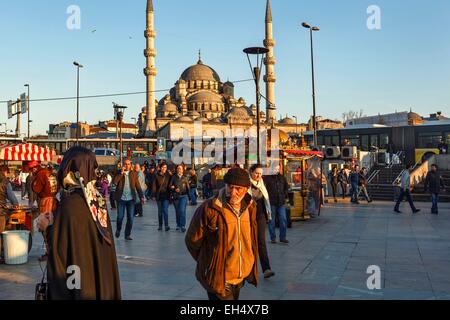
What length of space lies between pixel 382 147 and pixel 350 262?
24.6 m

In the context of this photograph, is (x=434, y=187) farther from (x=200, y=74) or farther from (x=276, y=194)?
(x=200, y=74)

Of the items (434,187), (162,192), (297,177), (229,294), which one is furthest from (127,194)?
(434,187)

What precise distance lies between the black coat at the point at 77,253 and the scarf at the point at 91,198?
29mm

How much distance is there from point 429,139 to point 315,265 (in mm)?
24234

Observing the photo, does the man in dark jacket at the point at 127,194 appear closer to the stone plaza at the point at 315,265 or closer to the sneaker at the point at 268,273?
the stone plaza at the point at 315,265

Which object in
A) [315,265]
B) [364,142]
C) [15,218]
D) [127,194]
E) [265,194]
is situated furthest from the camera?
[364,142]

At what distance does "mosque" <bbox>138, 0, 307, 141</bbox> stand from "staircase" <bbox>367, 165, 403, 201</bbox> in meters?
38.0

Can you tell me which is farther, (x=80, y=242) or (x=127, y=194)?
(x=127, y=194)

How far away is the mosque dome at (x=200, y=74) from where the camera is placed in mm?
98250

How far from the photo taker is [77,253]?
9.84ft

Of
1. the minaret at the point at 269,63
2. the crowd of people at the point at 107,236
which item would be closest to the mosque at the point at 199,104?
the minaret at the point at 269,63

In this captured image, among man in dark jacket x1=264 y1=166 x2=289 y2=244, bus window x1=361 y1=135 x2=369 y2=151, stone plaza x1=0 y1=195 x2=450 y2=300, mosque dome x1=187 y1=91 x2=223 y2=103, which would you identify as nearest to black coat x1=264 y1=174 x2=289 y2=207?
man in dark jacket x1=264 y1=166 x2=289 y2=244

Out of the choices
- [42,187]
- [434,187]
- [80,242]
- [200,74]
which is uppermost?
[200,74]
